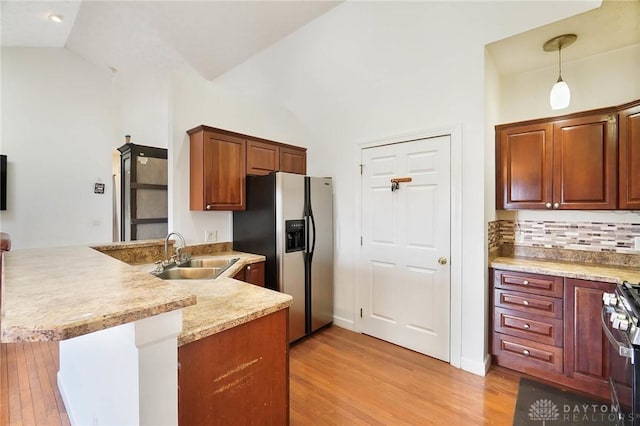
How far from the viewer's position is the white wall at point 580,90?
236cm

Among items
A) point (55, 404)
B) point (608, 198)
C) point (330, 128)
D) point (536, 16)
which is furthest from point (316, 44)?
point (55, 404)

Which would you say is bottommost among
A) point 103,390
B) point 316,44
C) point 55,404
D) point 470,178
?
point 55,404

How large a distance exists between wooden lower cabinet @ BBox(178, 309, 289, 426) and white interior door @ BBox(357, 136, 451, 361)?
69.8 inches

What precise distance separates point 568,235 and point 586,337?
0.95 metres

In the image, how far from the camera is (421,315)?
2768 millimetres

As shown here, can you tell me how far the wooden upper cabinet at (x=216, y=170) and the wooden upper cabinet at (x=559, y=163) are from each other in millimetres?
2587

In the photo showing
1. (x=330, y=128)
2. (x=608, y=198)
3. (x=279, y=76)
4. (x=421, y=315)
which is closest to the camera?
(x=608, y=198)

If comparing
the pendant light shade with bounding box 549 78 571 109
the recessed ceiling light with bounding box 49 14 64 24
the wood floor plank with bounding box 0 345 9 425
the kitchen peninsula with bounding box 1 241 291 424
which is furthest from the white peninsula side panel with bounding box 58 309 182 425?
the recessed ceiling light with bounding box 49 14 64 24

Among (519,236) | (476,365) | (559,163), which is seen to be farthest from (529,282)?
(559,163)

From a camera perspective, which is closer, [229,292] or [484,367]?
[229,292]

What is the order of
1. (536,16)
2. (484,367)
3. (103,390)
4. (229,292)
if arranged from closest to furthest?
(103,390) < (229,292) < (536,16) < (484,367)

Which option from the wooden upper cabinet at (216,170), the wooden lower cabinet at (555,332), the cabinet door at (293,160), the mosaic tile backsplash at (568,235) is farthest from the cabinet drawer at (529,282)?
the wooden upper cabinet at (216,170)

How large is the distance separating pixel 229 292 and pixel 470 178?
2.14 metres

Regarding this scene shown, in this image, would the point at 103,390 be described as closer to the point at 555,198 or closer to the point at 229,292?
the point at 229,292
